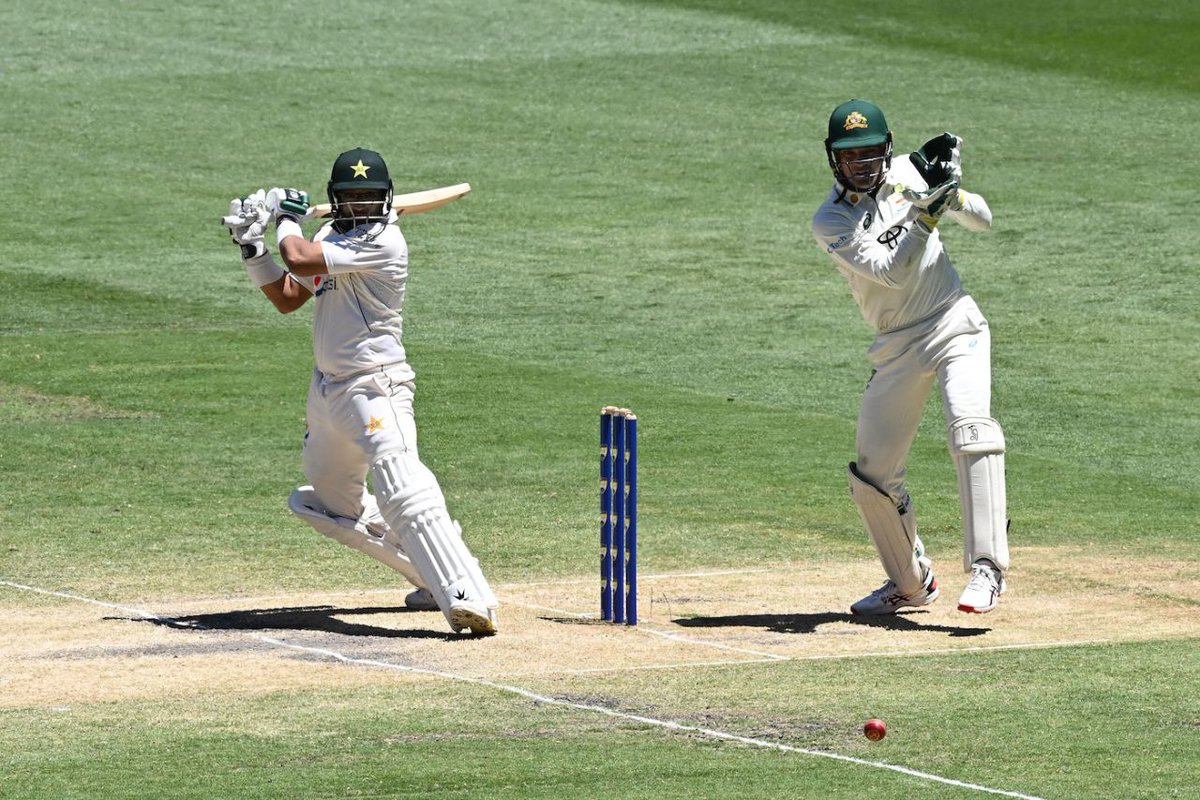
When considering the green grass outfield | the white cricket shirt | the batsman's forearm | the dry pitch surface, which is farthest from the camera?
the batsman's forearm

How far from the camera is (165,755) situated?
296 inches

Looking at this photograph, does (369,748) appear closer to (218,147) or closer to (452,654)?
(452,654)

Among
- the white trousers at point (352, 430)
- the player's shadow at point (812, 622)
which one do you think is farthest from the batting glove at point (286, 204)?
the player's shadow at point (812, 622)

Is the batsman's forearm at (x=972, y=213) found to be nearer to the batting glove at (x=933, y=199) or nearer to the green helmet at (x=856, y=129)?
the batting glove at (x=933, y=199)

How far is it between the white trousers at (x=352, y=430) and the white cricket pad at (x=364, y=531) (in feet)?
0.15

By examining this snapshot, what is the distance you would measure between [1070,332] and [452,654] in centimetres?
1006

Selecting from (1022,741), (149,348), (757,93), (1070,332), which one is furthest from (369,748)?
(757,93)

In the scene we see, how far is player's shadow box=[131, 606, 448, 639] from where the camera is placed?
32.0ft

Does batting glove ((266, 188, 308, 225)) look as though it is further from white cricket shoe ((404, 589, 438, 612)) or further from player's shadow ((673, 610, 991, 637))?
player's shadow ((673, 610, 991, 637))

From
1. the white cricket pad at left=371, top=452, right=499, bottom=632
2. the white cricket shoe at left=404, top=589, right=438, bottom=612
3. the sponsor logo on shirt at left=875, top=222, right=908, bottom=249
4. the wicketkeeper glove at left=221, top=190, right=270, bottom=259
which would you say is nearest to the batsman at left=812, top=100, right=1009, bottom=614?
the sponsor logo on shirt at left=875, top=222, right=908, bottom=249

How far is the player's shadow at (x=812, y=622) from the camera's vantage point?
9781 millimetres

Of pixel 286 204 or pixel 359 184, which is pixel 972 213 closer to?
pixel 359 184

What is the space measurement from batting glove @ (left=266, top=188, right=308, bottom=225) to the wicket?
1687 mm

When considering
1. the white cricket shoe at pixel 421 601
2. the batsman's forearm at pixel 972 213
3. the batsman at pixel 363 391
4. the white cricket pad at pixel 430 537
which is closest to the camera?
the white cricket pad at pixel 430 537
